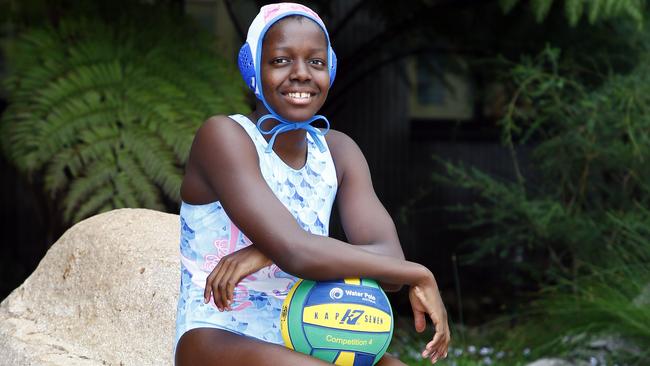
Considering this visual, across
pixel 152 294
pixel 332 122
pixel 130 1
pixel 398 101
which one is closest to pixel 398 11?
pixel 332 122

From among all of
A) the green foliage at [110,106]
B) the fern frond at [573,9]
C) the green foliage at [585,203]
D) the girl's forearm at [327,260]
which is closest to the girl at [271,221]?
the girl's forearm at [327,260]

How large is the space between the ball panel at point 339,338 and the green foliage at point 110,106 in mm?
3112

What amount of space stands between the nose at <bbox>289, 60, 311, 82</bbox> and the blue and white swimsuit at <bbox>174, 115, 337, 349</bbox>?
192 mm

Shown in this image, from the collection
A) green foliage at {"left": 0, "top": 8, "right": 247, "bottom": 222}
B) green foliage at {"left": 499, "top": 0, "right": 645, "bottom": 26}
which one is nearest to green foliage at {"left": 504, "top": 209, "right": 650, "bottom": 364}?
green foliage at {"left": 499, "top": 0, "right": 645, "bottom": 26}

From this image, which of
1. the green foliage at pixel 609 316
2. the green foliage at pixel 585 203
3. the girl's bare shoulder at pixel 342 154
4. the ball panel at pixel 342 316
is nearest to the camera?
the ball panel at pixel 342 316

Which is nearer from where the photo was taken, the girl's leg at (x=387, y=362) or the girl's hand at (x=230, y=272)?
the girl's hand at (x=230, y=272)

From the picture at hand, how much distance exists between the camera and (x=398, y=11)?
7.88 m

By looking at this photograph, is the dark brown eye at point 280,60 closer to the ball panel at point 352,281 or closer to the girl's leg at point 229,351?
the ball panel at point 352,281

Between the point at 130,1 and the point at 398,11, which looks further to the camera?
the point at 398,11

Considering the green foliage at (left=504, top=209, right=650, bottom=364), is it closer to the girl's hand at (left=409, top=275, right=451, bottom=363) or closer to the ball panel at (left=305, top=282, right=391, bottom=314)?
the girl's hand at (left=409, top=275, right=451, bottom=363)

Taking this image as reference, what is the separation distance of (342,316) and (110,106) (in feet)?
12.0

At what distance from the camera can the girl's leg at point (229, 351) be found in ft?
7.95

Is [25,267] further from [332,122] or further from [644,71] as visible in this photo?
[644,71]

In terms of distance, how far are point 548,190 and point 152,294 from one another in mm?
3666
